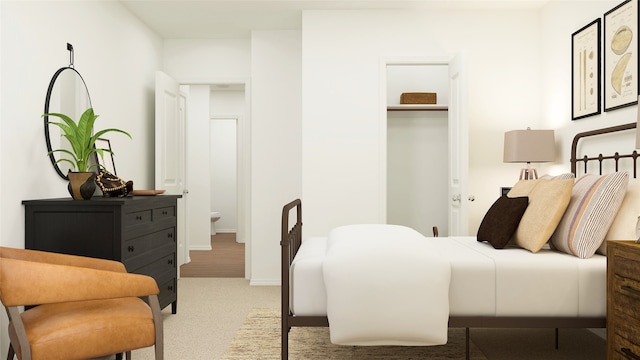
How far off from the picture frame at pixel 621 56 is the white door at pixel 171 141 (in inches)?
145

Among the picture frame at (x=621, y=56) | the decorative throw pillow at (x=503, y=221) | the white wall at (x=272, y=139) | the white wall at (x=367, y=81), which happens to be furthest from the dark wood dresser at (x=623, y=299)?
the white wall at (x=272, y=139)

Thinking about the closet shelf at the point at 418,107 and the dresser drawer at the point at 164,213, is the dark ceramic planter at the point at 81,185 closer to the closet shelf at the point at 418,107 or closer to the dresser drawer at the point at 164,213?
the dresser drawer at the point at 164,213

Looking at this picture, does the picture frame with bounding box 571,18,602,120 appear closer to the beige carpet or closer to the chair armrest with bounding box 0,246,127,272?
the beige carpet

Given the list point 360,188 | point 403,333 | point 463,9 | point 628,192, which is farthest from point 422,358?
point 463,9

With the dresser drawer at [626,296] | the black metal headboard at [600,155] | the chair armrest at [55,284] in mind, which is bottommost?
the dresser drawer at [626,296]

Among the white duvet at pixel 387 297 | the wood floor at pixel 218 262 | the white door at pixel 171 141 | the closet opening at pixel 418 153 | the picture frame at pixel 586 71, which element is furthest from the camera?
the wood floor at pixel 218 262

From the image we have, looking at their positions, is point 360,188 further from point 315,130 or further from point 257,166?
point 257,166

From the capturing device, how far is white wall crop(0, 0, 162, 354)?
9.18 feet

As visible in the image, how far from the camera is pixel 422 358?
2900 mm

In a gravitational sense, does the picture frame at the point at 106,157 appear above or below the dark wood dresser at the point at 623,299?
above

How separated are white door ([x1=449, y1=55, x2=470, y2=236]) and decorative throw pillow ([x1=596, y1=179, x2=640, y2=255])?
1.48 metres

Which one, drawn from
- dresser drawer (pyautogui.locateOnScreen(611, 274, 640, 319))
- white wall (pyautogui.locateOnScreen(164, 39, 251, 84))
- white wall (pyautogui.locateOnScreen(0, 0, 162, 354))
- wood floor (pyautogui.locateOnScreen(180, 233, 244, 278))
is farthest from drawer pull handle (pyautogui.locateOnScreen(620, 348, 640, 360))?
white wall (pyautogui.locateOnScreen(164, 39, 251, 84))

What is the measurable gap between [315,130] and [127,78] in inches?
68.2

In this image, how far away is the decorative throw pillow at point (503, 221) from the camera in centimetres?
283
